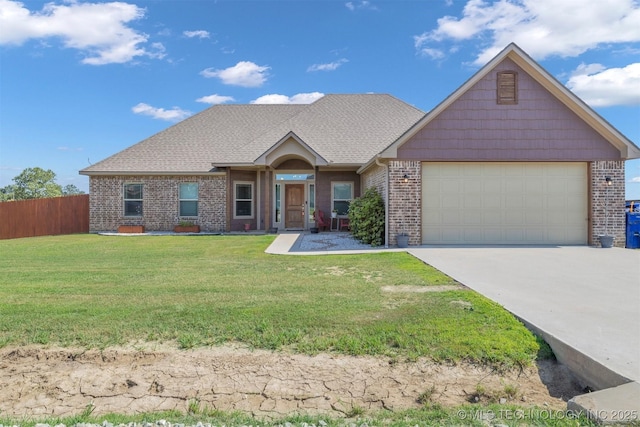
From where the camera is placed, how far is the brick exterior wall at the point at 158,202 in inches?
714

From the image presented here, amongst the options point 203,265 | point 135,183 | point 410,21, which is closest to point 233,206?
point 135,183

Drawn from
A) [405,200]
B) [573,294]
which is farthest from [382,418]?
[405,200]

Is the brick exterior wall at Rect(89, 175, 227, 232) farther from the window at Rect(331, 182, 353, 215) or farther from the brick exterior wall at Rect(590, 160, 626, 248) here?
the brick exterior wall at Rect(590, 160, 626, 248)

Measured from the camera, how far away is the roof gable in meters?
11.6

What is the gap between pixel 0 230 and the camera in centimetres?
1750

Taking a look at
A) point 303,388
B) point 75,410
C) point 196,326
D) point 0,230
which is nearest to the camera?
point 75,410

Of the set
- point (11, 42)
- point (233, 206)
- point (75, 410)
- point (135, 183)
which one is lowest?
point (75, 410)

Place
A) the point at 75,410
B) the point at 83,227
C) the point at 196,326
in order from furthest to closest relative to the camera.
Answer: the point at 83,227 < the point at 196,326 < the point at 75,410

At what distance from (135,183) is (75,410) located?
16982 mm

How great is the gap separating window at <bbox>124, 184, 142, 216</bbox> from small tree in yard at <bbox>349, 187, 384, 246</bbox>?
1095cm

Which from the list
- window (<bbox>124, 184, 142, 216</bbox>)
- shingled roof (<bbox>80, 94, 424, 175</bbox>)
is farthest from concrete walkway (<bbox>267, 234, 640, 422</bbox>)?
window (<bbox>124, 184, 142, 216</bbox>)

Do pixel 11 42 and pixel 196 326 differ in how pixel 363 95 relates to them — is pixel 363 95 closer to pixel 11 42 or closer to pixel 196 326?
pixel 11 42

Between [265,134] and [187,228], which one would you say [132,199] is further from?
[265,134]

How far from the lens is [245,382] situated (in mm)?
3348
